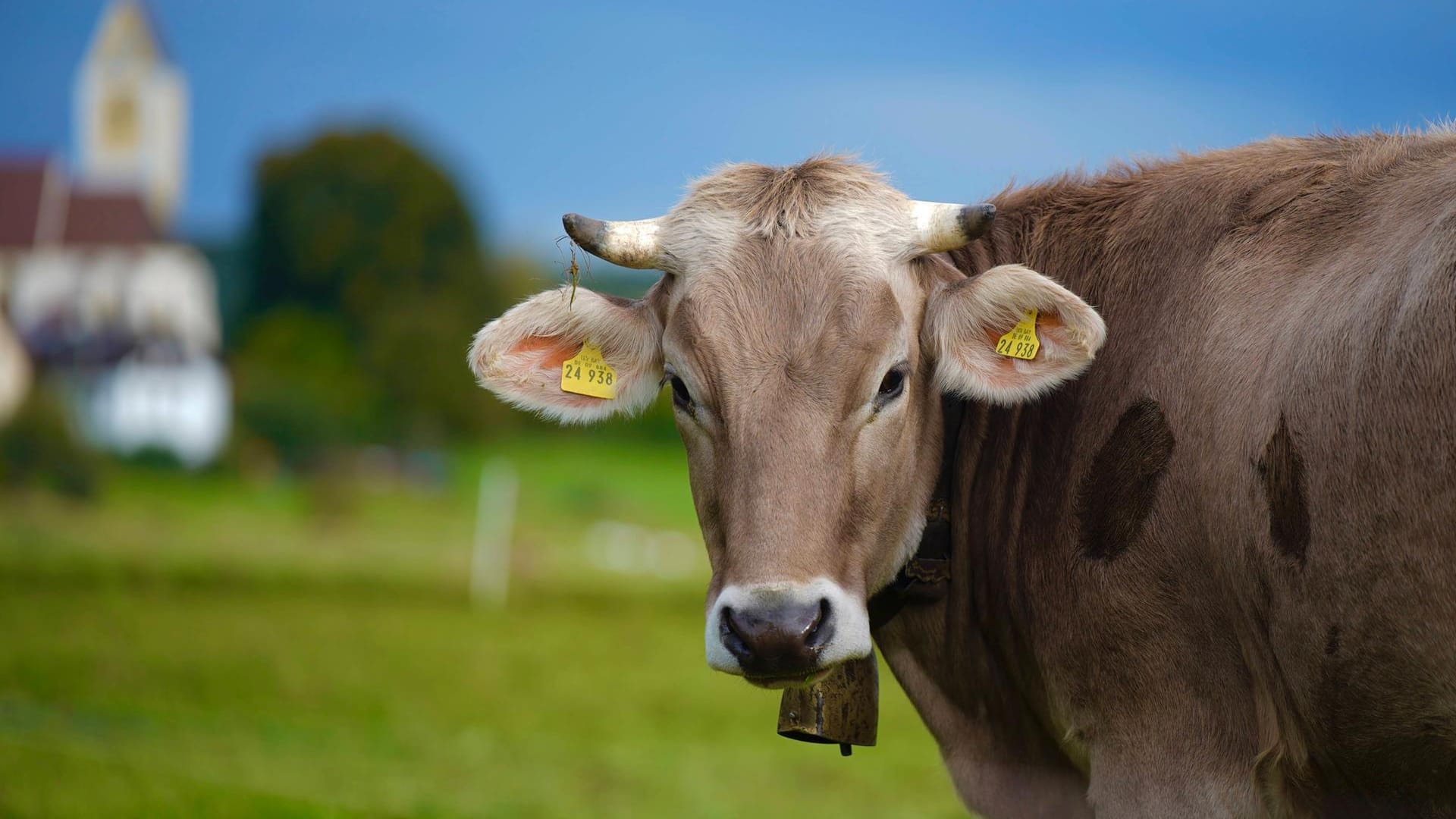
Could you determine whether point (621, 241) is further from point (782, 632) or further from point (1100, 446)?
point (1100, 446)

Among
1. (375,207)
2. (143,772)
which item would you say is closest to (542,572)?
(143,772)

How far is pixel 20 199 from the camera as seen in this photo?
60.5 m

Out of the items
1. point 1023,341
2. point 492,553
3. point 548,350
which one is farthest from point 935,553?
point 492,553

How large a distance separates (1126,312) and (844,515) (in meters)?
0.94

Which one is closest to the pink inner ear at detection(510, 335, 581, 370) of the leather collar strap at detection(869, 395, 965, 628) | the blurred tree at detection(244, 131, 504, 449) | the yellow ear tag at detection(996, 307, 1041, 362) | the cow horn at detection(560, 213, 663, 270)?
the cow horn at detection(560, 213, 663, 270)

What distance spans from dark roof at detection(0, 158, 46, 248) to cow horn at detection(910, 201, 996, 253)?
66761mm

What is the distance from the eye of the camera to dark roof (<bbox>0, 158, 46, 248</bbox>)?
60281mm

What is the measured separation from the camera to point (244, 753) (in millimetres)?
8500

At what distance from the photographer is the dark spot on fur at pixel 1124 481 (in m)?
3.02

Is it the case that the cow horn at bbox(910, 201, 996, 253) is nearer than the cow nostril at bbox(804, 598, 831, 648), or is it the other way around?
the cow nostril at bbox(804, 598, 831, 648)

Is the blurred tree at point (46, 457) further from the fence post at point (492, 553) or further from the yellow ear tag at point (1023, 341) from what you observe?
the yellow ear tag at point (1023, 341)

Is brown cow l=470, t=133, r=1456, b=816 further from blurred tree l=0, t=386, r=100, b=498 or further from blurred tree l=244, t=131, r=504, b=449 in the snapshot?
blurred tree l=244, t=131, r=504, b=449

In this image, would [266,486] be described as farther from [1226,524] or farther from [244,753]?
[1226,524]

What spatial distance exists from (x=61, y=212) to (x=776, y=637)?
6882 centimetres
